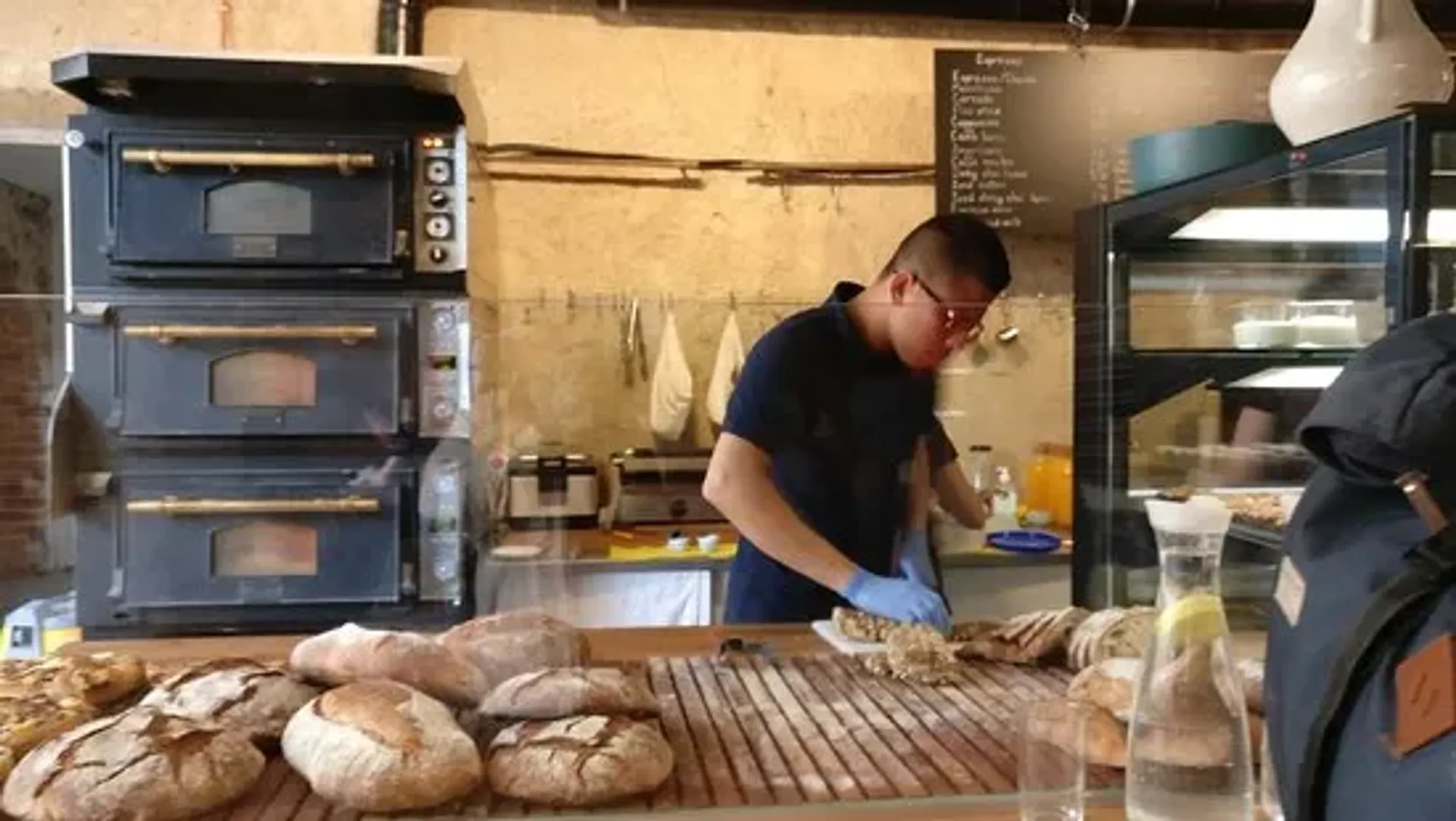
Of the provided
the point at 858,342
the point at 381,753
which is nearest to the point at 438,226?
the point at 858,342

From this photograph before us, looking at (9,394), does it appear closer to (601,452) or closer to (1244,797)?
(601,452)

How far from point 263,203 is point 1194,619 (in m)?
2.10

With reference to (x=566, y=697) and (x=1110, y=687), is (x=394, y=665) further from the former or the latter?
(x=1110, y=687)

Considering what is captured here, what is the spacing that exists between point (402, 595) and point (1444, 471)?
2070 mm

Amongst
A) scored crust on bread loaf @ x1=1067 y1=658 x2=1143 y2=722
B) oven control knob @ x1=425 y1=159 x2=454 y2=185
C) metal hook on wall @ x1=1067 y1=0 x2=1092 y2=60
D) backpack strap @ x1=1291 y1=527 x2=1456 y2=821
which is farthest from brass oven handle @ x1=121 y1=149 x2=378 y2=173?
backpack strap @ x1=1291 y1=527 x2=1456 y2=821

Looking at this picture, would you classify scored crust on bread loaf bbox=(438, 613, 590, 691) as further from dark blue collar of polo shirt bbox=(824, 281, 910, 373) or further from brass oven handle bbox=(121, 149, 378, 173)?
brass oven handle bbox=(121, 149, 378, 173)

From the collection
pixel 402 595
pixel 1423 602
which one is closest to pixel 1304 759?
pixel 1423 602

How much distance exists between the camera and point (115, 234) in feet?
7.89

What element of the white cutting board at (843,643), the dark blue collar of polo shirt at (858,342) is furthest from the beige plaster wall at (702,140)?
the white cutting board at (843,643)

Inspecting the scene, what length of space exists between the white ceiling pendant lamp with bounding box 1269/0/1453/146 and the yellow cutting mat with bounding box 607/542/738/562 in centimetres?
147

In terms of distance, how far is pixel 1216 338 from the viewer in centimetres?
202

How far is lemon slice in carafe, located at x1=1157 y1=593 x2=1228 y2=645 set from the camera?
892 millimetres

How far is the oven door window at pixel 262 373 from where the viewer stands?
7.67 feet

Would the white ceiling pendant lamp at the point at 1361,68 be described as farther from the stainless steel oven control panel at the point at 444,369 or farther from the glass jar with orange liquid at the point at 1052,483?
the stainless steel oven control panel at the point at 444,369
